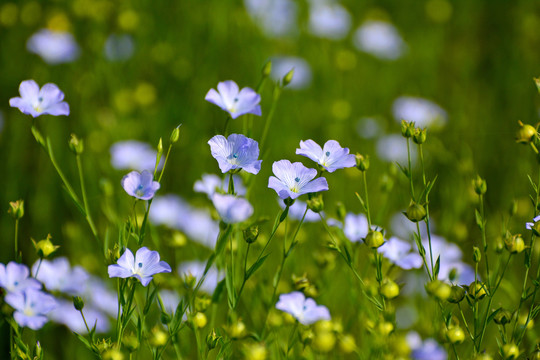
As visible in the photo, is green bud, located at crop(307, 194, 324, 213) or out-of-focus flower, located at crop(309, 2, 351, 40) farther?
out-of-focus flower, located at crop(309, 2, 351, 40)

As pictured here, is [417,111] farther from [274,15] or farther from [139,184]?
[139,184]

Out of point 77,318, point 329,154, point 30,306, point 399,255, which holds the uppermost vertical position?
point 329,154

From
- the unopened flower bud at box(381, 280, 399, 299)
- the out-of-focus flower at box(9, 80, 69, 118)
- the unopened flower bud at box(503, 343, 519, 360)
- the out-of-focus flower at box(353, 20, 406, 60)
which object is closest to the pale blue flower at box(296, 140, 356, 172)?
the unopened flower bud at box(381, 280, 399, 299)

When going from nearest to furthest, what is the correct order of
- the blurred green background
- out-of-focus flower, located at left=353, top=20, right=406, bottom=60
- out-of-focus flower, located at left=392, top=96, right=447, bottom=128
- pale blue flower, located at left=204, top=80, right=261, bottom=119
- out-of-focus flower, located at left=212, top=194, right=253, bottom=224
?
out-of-focus flower, located at left=212, top=194, right=253, bottom=224 < pale blue flower, located at left=204, top=80, right=261, bottom=119 < the blurred green background < out-of-focus flower, located at left=392, top=96, right=447, bottom=128 < out-of-focus flower, located at left=353, top=20, right=406, bottom=60

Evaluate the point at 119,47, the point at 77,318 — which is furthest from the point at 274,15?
the point at 77,318

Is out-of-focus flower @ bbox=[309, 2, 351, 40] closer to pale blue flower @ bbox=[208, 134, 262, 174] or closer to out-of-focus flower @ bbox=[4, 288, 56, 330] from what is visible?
pale blue flower @ bbox=[208, 134, 262, 174]

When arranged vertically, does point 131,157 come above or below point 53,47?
below

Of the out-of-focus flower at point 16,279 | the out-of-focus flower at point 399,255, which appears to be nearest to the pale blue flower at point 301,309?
the out-of-focus flower at point 399,255

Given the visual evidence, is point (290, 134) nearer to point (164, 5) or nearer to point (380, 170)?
point (380, 170)
